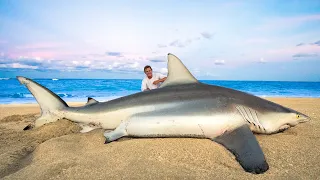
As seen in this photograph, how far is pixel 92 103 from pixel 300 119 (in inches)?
126

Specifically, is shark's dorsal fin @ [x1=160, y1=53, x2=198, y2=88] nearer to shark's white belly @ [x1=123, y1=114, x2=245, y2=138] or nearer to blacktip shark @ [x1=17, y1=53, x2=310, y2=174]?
blacktip shark @ [x1=17, y1=53, x2=310, y2=174]

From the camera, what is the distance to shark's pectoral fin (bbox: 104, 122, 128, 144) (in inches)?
142

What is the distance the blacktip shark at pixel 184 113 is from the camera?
3.54 metres

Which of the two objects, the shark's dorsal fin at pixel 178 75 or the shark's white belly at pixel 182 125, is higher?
the shark's dorsal fin at pixel 178 75

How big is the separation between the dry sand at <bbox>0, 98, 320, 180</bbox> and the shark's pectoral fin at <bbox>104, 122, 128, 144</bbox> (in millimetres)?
83

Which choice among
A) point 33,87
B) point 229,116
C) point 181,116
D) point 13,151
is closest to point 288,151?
point 229,116

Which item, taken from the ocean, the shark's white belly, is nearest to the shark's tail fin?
the shark's white belly

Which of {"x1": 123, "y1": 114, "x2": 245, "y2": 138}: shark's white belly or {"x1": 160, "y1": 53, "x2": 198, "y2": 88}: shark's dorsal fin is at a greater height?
{"x1": 160, "y1": 53, "x2": 198, "y2": 88}: shark's dorsal fin

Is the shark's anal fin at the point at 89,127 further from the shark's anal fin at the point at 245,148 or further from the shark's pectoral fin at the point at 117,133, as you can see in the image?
the shark's anal fin at the point at 245,148

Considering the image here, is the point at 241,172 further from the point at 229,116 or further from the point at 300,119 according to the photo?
the point at 300,119

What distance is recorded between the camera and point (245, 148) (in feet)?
9.71

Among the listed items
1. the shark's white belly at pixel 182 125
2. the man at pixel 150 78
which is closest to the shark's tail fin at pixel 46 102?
the shark's white belly at pixel 182 125

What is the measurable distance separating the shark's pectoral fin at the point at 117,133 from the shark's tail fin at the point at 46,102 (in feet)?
3.55

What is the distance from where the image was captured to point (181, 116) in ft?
11.9
